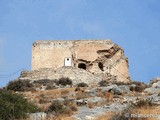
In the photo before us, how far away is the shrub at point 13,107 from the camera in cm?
1355

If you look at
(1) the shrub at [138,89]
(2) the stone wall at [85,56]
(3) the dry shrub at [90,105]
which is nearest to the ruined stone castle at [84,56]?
(2) the stone wall at [85,56]

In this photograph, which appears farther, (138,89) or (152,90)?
(138,89)

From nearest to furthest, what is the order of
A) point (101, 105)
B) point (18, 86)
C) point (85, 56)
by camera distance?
point (101, 105) → point (18, 86) → point (85, 56)

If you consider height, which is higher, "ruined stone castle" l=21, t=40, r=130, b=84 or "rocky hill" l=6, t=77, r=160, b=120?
"ruined stone castle" l=21, t=40, r=130, b=84

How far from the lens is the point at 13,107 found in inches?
548

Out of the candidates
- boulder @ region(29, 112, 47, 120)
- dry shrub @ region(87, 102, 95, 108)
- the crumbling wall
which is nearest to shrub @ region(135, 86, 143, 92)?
dry shrub @ region(87, 102, 95, 108)

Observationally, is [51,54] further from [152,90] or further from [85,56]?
[152,90]

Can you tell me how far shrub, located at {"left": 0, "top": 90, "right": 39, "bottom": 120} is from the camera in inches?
533

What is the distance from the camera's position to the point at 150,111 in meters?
13.6

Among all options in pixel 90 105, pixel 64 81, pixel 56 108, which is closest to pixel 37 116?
pixel 56 108

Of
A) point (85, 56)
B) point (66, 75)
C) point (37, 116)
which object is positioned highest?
point (85, 56)

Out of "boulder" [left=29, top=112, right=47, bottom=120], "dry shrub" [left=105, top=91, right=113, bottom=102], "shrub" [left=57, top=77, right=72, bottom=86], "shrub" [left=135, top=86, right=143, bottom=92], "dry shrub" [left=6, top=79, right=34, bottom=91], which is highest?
→ "shrub" [left=57, top=77, right=72, bottom=86]

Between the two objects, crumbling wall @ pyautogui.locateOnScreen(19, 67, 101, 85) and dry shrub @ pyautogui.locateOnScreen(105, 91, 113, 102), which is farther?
crumbling wall @ pyautogui.locateOnScreen(19, 67, 101, 85)

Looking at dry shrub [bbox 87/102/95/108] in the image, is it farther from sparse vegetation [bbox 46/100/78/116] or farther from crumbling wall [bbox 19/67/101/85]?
crumbling wall [bbox 19/67/101/85]
